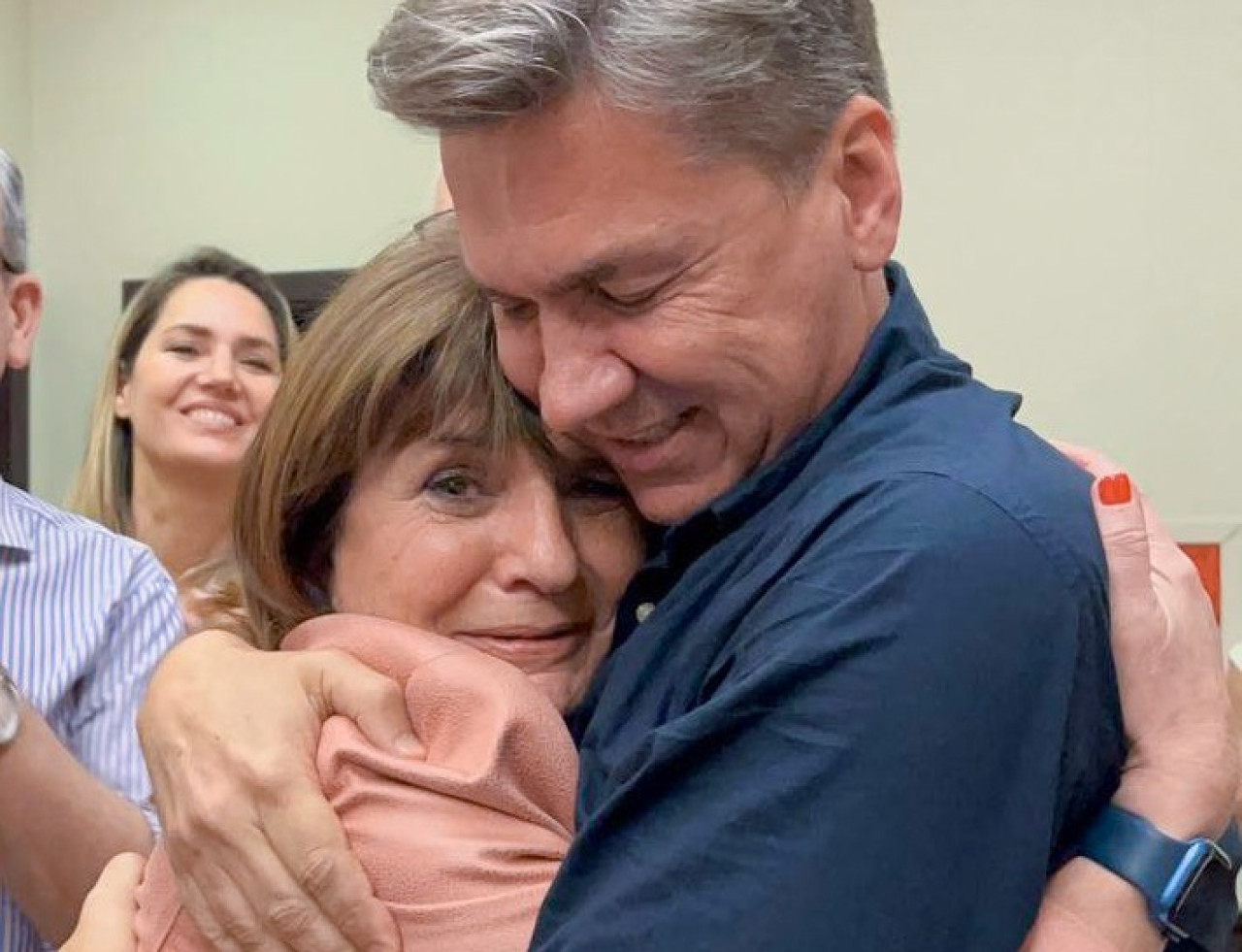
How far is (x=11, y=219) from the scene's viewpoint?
1954 millimetres

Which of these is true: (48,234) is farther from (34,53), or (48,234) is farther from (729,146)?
(729,146)

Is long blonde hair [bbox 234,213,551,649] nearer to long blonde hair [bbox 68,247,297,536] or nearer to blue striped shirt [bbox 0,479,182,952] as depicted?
blue striped shirt [bbox 0,479,182,952]

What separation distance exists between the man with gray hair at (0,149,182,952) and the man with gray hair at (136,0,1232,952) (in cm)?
50

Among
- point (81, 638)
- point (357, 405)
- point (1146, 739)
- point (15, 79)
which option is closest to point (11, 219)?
point (81, 638)

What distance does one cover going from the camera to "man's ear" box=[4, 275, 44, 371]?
6.42 feet

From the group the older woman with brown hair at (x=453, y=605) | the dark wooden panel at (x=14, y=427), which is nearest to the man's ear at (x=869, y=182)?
the older woman with brown hair at (x=453, y=605)

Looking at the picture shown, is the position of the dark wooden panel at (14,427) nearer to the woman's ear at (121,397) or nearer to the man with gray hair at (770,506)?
the woman's ear at (121,397)

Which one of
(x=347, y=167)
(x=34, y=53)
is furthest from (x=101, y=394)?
(x=34, y=53)

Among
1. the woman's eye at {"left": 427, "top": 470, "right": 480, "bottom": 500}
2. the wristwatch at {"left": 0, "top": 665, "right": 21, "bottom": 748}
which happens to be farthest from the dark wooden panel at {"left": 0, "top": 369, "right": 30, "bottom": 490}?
the woman's eye at {"left": 427, "top": 470, "right": 480, "bottom": 500}

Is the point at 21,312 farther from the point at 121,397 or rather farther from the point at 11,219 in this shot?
the point at 121,397

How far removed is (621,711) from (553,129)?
36cm

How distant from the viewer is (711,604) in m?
1.00

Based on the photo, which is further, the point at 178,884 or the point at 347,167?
the point at 347,167

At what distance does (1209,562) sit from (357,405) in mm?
2474
